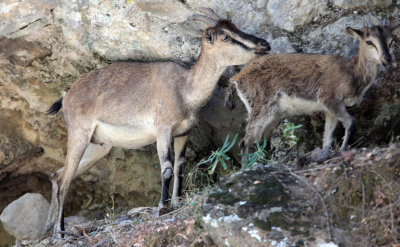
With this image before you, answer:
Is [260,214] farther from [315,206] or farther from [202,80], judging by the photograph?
[202,80]

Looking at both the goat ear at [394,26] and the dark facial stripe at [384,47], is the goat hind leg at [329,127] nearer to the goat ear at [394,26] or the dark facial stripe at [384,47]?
the dark facial stripe at [384,47]

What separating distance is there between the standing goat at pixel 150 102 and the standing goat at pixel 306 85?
0.33 metres

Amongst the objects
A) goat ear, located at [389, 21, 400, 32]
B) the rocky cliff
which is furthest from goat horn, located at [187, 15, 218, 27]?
goat ear, located at [389, 21, 400, 32]

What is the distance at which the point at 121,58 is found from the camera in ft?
25.1

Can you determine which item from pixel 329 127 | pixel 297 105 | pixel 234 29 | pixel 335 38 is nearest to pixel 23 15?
pixel 234 29

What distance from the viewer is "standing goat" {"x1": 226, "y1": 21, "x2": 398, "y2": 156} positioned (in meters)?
6.27

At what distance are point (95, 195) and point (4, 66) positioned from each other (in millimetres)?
2447

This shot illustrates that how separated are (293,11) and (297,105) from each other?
1120mm

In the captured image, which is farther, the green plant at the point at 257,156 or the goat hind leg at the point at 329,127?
the goat hind leg at the point at 329,127

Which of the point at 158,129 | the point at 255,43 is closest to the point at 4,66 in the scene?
the point at 158,129

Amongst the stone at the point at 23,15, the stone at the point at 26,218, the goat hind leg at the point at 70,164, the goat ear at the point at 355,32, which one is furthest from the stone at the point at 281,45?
the stone at the point at 26,218

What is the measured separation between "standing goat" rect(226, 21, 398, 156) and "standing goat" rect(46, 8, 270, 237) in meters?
0.33

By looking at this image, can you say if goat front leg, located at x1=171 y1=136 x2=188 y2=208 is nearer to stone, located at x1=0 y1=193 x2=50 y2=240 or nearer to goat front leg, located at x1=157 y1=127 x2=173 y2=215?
goat front leg, located at x1=157 y1=127 x2=173 y2=215

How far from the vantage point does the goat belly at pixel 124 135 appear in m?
6.97
